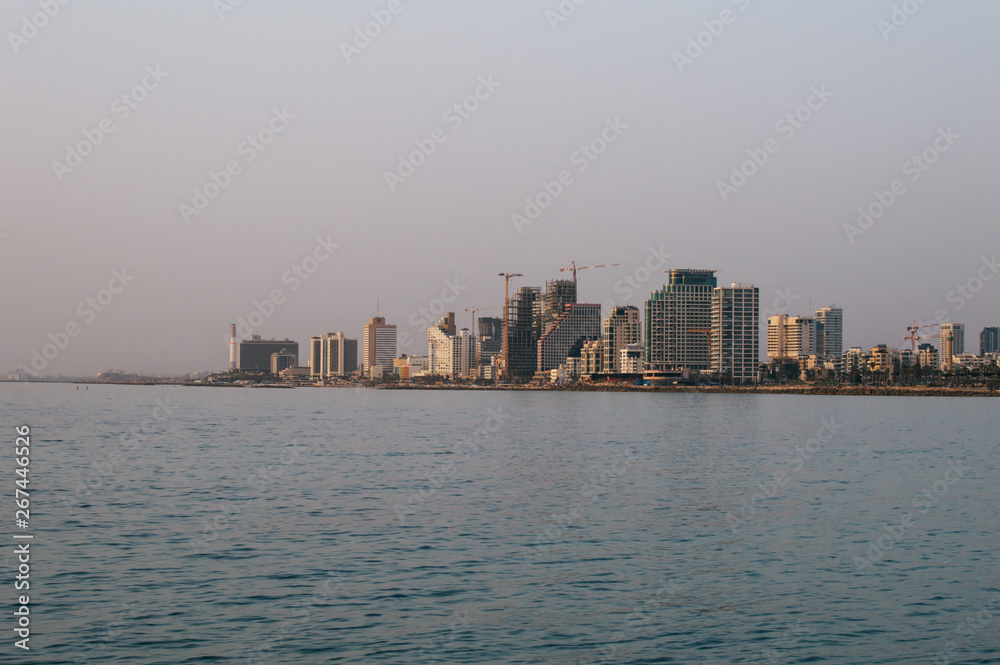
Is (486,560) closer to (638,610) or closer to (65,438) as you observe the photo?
(638,610)

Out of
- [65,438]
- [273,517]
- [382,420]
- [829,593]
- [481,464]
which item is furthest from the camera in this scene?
[382,420]

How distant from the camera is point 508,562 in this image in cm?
2367

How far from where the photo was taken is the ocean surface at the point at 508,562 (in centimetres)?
1719

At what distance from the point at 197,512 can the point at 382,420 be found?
2742 inches

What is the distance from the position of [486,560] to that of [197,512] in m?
12.2

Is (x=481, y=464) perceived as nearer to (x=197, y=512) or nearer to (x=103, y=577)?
(x=197, y=512)

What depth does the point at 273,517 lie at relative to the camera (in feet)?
98.4

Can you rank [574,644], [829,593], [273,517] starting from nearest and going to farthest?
[574,644] → [829,593] → [273,517]

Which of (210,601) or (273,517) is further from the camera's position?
(273,517)

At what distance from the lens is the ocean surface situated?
17.2 metres

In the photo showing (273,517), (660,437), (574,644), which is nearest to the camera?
(574,644)

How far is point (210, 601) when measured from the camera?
1955 cm

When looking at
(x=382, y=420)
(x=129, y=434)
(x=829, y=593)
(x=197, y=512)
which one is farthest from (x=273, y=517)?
(x=382, y=420)

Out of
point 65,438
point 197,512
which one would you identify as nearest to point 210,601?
point 197,512
